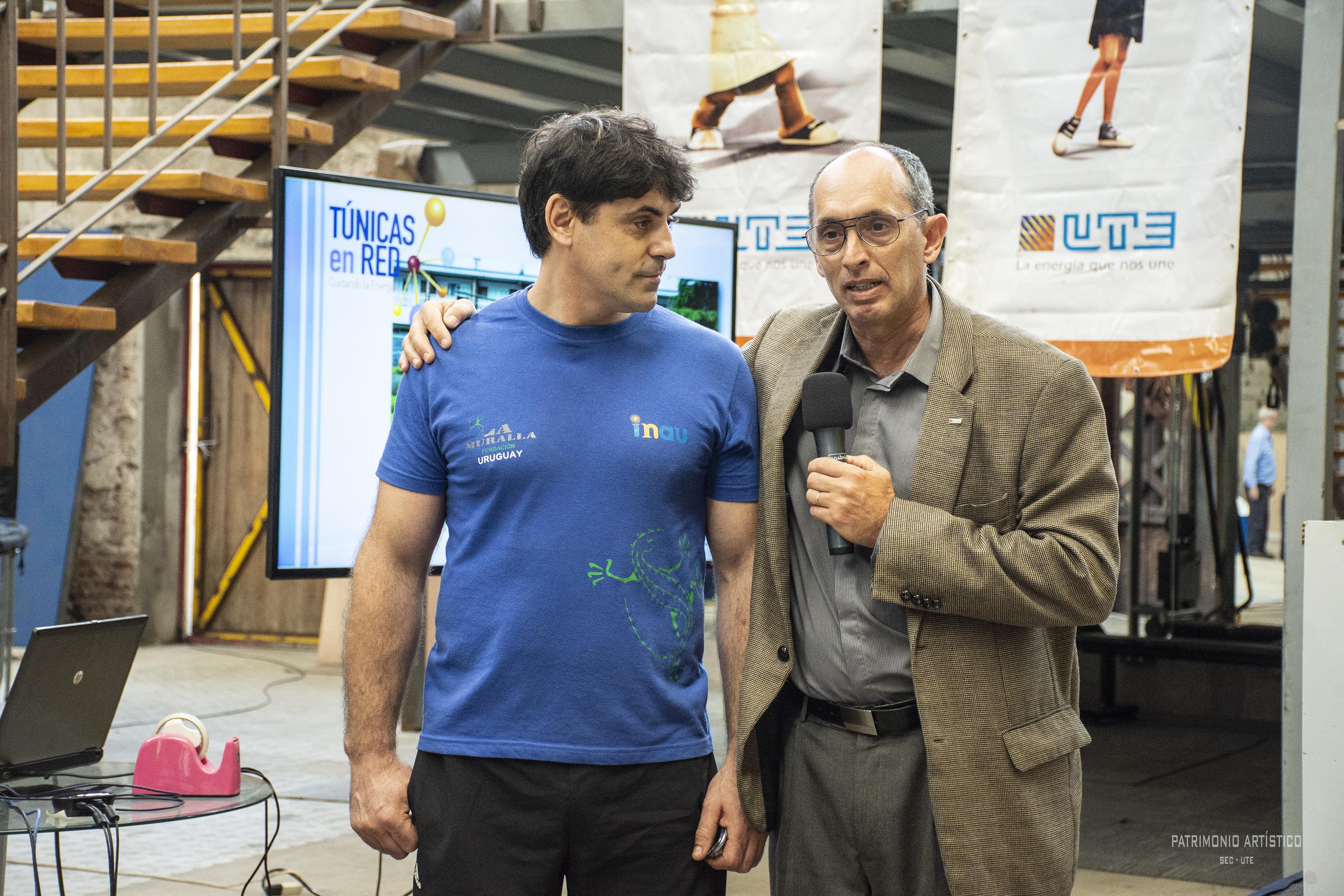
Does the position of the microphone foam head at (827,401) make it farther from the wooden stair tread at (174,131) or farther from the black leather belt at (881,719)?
the wooden stair tread at (174,131)

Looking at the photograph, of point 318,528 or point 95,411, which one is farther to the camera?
point 95,411

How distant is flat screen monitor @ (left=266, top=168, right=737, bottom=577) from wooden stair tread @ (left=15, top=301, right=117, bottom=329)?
1.48 m

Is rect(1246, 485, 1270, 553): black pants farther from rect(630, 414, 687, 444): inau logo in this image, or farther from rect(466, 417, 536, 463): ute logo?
rect(466, 417, 536, 463): ute logo

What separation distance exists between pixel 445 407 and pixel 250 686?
23.0 ft

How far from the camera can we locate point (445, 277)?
432cm

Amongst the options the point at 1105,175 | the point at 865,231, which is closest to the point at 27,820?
the point at 865,231

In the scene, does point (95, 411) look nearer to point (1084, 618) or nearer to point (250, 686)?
point (250, 686)

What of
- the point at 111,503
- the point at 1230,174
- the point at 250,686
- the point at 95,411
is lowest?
the point at 250,686

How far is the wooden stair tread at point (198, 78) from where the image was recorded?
19.3 ft

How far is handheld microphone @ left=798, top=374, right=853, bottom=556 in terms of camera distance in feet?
7.13

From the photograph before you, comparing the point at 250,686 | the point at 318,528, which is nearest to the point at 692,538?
the point at 318,528

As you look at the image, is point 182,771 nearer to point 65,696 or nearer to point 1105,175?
point 65,696

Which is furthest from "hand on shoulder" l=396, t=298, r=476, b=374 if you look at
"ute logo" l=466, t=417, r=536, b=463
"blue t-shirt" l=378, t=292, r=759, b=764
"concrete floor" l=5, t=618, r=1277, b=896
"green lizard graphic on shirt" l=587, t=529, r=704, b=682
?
"concrete floor" l=5, t=618, r=1277, b=896

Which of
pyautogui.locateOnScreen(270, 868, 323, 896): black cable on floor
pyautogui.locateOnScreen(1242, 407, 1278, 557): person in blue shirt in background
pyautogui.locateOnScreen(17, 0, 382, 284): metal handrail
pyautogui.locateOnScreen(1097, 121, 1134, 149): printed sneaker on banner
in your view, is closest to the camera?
pyautogui.locateOnScreen(270, 868, 323, 896): black cable on floor
